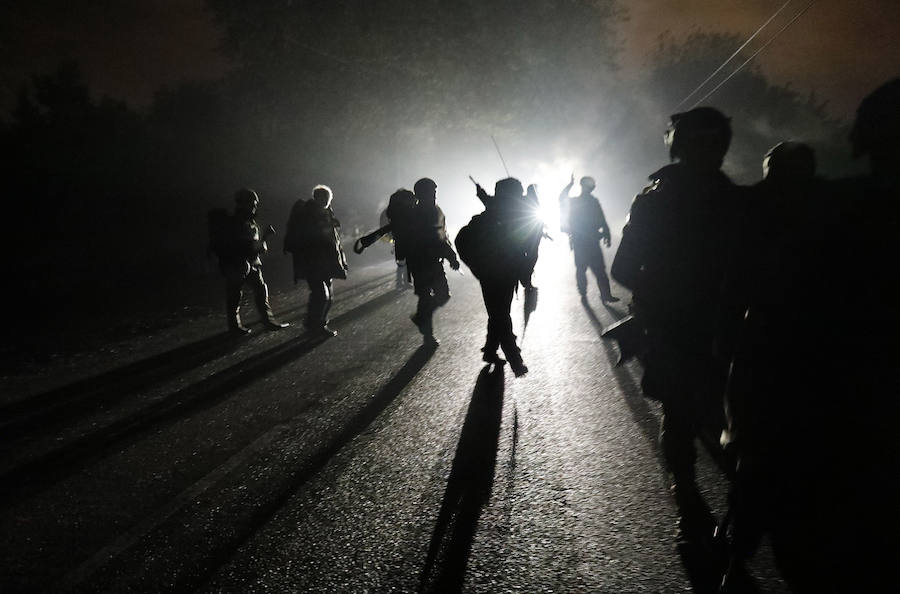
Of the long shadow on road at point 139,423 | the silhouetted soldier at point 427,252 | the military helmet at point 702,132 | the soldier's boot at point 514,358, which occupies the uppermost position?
the military helmet at point 702,132

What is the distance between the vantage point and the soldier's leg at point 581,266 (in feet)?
25.9

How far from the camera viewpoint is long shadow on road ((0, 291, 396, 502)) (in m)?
3.33

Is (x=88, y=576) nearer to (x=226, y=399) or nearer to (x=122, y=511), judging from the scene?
(x=122, y=511)

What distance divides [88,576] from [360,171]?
3608 centimetres

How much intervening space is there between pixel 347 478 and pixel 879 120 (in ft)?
9.87

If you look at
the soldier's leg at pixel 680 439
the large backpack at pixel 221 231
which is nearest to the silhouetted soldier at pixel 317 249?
the large backpack at pixel 221 231

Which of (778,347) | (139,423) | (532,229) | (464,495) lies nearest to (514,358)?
(532,229)

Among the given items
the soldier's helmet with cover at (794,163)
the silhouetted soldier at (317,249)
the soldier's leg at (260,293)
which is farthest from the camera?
the soldier's leg at (260,293)

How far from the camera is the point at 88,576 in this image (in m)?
2.34

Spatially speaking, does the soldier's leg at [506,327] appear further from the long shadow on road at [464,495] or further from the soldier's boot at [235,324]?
the soldier's boot at [235,324]

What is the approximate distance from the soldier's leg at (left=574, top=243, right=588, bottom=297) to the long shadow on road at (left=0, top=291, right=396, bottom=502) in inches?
169

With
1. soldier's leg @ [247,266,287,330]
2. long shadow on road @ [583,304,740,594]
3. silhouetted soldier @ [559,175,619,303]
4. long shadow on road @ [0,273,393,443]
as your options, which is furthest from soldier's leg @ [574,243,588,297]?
long shadow on road @ [0,273,393,443]

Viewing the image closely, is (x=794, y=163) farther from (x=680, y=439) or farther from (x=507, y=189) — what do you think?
(x=507, y=189)

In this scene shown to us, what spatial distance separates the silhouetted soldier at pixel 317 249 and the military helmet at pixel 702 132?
17.5 feet
